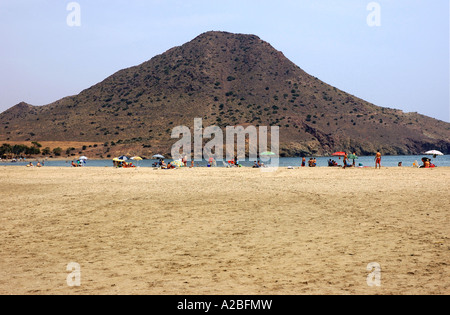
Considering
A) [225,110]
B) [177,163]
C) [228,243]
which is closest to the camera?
[228,243]

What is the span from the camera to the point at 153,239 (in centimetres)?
962

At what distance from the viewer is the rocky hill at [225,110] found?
117 m

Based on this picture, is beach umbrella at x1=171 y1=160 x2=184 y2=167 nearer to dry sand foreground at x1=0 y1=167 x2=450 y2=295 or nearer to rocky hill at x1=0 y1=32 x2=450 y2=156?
dry sand foreground at x1=0 y1=167 x2=450 y2=295

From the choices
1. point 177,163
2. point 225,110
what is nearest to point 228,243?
point 177,163

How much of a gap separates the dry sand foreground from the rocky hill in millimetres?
90235

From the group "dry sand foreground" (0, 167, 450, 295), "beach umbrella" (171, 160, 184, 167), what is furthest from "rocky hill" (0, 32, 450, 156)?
"dry sand foreground" (0, 167, 450, 295)

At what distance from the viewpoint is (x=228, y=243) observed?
9.06 meters

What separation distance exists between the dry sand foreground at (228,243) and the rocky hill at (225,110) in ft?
296

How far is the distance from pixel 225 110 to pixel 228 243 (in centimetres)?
11567

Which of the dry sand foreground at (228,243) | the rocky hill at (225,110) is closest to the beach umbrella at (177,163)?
the dry sand foreground at (228,243)

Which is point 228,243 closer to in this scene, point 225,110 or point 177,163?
point 177,163

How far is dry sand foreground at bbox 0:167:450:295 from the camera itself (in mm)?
6523
